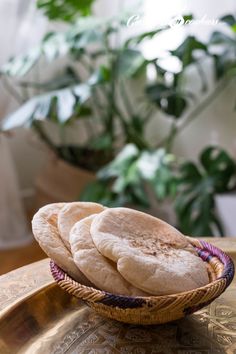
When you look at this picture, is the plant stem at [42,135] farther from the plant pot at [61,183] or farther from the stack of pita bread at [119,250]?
the stack of pita bread at [119,250]

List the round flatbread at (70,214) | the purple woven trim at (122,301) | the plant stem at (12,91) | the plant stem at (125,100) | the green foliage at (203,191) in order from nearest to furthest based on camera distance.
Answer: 1. the purple woven trim at (122,301)
2. the round flatbread at (70,214)
3. the green foliage at (203,191)
4. the plant stem at (12,91)
5. the plant stem at (125,100)

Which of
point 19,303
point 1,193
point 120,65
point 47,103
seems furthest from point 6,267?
point 19,303

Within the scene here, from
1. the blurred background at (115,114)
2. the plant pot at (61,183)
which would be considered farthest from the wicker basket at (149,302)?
the plant pot at (61,183)

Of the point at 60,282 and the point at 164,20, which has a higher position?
the point at 164,20

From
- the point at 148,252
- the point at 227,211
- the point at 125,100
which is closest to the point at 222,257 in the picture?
the point at 148,252

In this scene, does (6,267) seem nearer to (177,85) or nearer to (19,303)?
(177,85)

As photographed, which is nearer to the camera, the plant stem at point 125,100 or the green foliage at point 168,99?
the green foliage at point 168,99

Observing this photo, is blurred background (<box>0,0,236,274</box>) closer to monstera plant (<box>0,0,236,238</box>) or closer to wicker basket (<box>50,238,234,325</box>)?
monstera plant (<box>0,0,236,238</box>)
